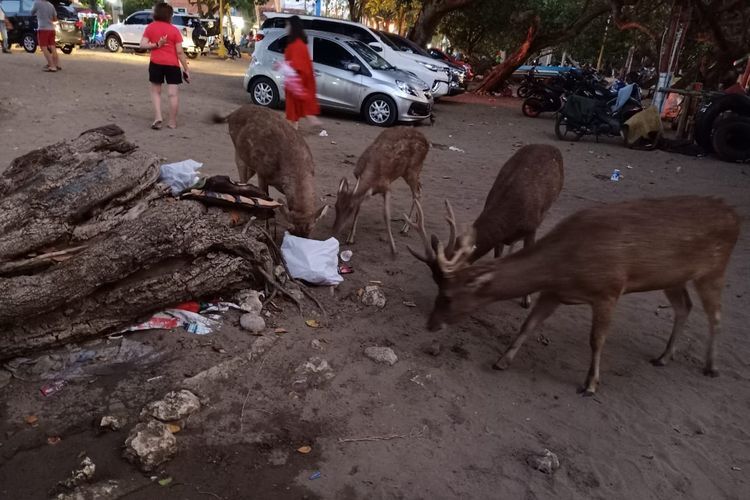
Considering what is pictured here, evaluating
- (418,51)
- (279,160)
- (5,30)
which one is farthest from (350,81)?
(5,30)

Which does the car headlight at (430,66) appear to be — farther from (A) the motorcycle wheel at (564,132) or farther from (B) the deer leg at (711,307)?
(B) the deer leg at (711,307)

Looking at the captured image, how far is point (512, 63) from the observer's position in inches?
853

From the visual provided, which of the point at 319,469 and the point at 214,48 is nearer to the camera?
the point at 319,469

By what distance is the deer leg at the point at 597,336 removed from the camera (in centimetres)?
378

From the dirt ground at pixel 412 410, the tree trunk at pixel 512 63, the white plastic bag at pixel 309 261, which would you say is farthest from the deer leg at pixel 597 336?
the tree trunk at pixel 512 63

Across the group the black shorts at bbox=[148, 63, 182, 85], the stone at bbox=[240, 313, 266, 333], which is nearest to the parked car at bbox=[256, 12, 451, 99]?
the black shorts at bbox=[148, 63, 182, 85]

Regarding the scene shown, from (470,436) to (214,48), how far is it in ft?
118

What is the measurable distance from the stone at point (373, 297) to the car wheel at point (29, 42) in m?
23.5

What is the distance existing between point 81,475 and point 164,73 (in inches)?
322

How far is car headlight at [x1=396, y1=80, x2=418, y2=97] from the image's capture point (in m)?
13.0

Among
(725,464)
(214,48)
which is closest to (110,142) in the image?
(725,464)

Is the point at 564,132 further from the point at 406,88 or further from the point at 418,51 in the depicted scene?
the point at 418,51

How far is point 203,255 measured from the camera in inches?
171

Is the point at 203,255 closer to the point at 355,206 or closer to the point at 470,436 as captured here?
the point at 355,206
